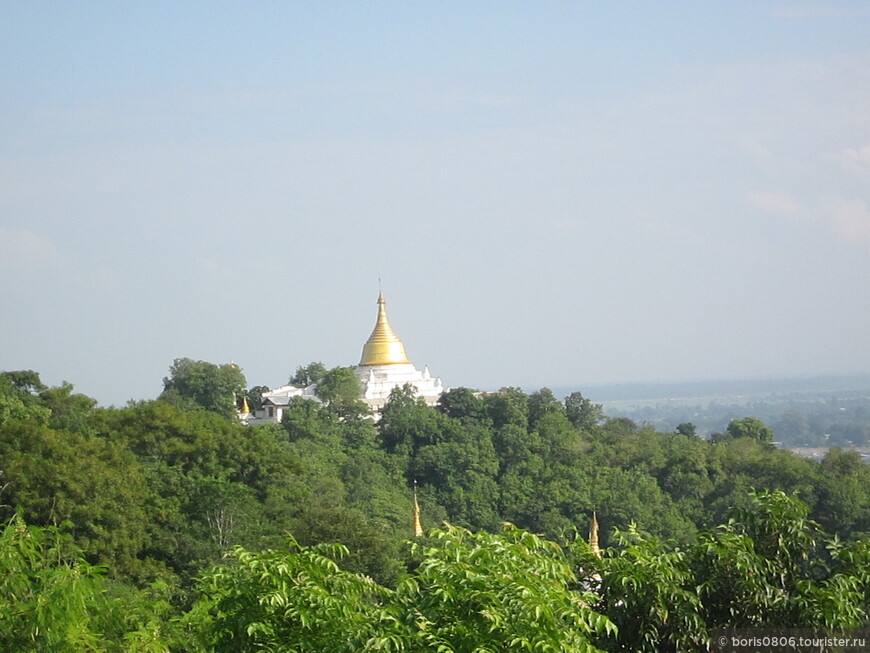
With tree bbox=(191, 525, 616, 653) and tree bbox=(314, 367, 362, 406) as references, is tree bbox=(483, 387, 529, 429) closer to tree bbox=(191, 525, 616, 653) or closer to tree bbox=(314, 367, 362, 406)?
tree bbox=(314, 367, 362, 406)

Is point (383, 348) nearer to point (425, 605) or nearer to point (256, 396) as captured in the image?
point (256, 396)

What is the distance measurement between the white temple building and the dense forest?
74.2 inches

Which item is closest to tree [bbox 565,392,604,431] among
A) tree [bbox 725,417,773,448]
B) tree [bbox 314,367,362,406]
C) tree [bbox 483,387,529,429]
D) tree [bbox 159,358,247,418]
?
tree [bbox 483,387,529,429]

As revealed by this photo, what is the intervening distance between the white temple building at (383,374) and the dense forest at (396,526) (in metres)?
1.89

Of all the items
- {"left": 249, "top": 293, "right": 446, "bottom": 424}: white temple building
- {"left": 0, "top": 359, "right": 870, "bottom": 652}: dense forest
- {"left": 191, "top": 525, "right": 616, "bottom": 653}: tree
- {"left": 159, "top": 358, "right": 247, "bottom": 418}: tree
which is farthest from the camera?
{"left": 249, "top": 293, "right": 446, "bottom": 424}: white temple building

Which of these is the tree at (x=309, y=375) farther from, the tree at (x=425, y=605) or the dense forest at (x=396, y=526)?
the tree at (x=425, y=605)

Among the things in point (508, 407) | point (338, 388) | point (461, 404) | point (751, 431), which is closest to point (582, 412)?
point (508, 407)

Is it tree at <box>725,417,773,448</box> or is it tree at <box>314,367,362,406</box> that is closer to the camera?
tree at <box>314,367,362,406</box>

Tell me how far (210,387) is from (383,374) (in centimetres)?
1071

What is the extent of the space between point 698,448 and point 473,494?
33.7 feet

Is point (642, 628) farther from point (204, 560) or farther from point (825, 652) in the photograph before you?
point (204, 560)

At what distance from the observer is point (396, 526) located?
47.6 m

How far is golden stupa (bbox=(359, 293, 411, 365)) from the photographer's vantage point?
68250mm

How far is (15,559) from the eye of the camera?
57.8ft
